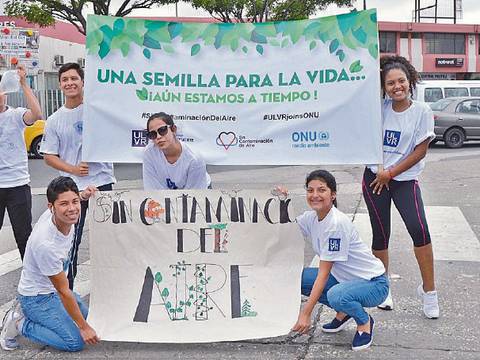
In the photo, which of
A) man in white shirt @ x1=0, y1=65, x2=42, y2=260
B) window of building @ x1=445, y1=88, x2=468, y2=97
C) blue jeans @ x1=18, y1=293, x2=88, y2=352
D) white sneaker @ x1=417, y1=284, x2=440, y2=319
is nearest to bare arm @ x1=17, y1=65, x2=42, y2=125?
man in white shirt @ x1=0, y1=65, x2=42, y2=260

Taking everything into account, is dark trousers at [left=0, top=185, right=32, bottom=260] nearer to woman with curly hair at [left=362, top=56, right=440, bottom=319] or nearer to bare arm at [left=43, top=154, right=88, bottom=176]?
bare arm at [left=43, top=154, right=88, bottom=176]

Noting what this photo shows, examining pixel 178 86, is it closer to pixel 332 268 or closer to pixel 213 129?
pixel 213 129

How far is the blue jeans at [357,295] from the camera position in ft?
13.4

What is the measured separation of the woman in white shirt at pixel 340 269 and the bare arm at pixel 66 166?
1.56 meters

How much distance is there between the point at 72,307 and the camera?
161 inches

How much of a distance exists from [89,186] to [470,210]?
231 inches

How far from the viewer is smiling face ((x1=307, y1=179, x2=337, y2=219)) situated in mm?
4117

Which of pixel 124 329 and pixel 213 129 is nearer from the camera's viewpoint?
pixel 124 329

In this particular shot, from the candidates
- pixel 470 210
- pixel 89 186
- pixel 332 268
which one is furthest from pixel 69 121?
pixel 470 210

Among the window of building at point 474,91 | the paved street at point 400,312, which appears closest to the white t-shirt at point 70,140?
the paved street at point 400,312

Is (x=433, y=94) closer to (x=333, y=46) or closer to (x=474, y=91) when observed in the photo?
(x=474, y=91)

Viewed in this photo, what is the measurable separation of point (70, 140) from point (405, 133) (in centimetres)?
231

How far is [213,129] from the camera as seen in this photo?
4.59 metres

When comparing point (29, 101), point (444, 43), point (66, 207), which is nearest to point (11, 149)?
point (29, 101)
